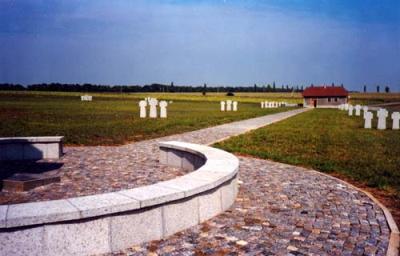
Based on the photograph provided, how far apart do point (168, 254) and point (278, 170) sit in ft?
18.7

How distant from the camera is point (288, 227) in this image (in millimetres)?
5301

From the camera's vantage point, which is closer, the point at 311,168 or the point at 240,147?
the point at 311,168

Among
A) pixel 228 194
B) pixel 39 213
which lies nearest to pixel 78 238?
pixel 39 213

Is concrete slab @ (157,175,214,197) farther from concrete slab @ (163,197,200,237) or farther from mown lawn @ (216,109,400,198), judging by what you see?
mown lawn @ (216,109,400,198)

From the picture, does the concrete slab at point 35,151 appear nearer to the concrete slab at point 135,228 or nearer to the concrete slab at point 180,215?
the concrete slab at point 180,215

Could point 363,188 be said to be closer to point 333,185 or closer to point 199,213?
point 333,185

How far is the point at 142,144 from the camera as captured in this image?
47.3 ft

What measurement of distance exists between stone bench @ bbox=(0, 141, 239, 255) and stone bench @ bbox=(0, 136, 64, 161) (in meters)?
6.23

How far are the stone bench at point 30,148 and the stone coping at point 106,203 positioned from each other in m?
6.04

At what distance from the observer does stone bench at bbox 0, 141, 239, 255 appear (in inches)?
158

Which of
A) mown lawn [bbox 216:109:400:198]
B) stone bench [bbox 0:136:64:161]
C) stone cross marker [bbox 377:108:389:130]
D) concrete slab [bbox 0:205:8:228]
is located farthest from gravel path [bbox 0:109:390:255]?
stone cross marker [bbox 377:108:389:130]

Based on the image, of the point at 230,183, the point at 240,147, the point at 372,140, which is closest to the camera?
the point at 230,183

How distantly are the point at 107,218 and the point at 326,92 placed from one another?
8181 centimetres

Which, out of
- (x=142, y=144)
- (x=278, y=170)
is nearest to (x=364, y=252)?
(x=278, y=170)
